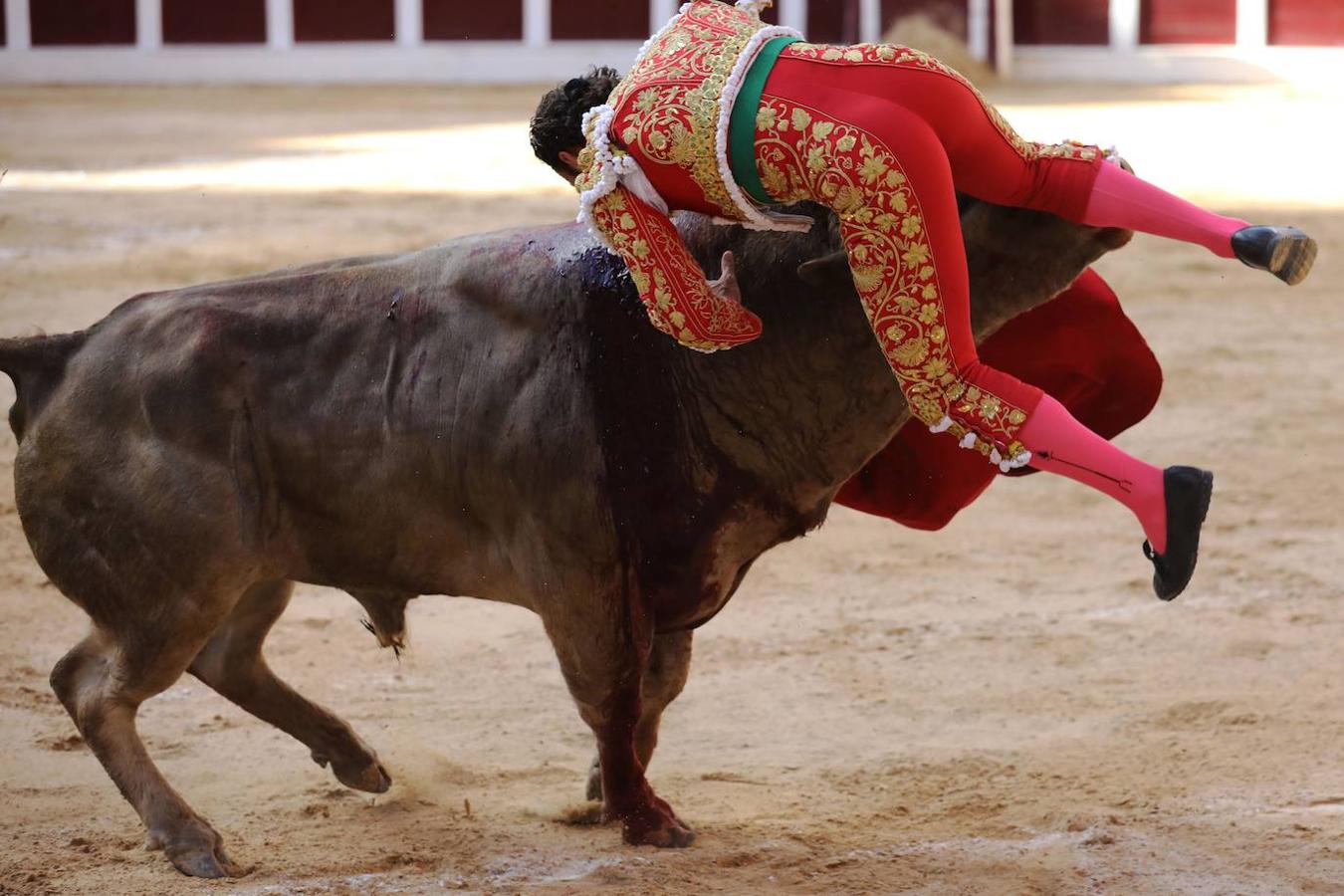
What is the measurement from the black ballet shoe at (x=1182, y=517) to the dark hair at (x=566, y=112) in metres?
0.89

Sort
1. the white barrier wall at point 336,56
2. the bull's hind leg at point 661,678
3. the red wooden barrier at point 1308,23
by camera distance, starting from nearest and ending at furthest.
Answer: the bull's hind leg at point 661,678
the red wooden barrier at point 1308,23
the white barrier wall at point 336,56

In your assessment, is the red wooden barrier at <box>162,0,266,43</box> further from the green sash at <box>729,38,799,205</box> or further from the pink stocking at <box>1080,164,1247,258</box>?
the pink stocking at <box>1080,164,1247,258</box>

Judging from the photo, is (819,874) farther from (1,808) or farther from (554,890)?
(1,808)

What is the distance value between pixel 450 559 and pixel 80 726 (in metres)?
0.59

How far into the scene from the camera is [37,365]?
2.77 m

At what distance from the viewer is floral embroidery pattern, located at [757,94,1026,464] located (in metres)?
2.29

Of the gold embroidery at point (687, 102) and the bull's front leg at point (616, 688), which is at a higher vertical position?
the gold embroidery at point (687, 102)

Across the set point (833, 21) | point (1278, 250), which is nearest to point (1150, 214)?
point (1278, 250)

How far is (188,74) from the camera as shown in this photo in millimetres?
15164

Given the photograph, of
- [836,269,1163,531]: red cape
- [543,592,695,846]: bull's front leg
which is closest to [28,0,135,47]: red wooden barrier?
[836,269,1163,531]: red cape

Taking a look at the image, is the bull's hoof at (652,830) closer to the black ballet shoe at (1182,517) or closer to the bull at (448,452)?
the bull at (448,452)

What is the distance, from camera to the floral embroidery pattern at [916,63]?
7.75 ft

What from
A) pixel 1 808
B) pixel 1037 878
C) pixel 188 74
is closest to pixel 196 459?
pixel 1 808

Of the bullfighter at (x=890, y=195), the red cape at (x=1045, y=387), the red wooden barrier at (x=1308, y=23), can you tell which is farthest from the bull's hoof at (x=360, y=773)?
the red wooden barrier at (x=1308, y=23)
